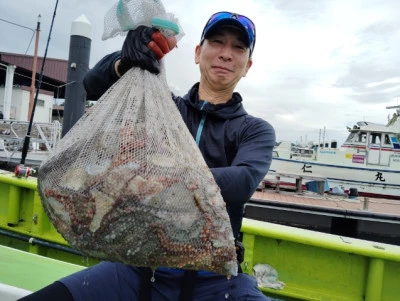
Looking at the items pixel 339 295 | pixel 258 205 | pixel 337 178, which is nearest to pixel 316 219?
pixel 258 205

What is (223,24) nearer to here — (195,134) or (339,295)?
(195,134)

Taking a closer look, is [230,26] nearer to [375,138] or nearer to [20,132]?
[20,132]

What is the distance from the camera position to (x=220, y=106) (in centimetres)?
161

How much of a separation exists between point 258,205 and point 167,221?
6.28 meters

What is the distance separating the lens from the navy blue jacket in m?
1.41

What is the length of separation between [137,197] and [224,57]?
85 centimetres

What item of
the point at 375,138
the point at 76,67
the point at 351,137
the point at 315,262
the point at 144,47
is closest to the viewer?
the point at 144,47

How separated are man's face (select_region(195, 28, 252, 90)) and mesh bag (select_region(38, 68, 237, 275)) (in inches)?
19.2

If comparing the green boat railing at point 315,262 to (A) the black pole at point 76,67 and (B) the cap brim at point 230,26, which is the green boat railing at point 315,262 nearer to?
(A) the black pole at point 76,67

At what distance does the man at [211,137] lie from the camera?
1330 millimetres

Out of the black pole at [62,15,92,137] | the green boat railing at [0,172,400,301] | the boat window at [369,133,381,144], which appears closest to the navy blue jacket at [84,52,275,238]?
the green boat railing at [0,172,400,301]

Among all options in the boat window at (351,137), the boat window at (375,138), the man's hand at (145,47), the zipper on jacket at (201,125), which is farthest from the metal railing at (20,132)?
the boat window at (375,138)

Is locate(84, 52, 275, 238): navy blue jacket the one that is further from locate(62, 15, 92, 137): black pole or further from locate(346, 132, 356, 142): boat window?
locate(346, 132, 356, 142): boat window

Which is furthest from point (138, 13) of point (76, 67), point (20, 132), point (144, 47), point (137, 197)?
point (20, 132)
